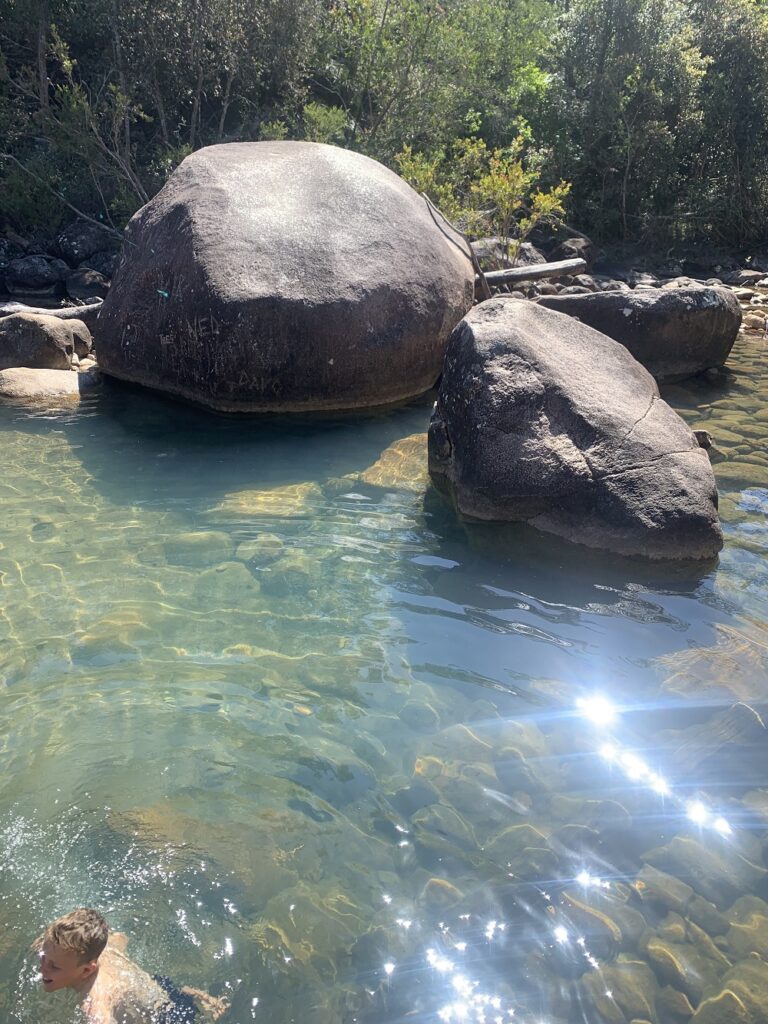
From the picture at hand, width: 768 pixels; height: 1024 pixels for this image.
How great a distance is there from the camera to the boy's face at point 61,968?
7.26ft

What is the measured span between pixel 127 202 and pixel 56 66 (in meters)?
4.62

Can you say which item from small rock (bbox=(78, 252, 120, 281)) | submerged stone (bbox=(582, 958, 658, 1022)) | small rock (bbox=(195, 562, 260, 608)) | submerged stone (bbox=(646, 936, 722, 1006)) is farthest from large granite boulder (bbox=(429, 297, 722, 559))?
small rock (bbox=(78, 252, 120, 281))

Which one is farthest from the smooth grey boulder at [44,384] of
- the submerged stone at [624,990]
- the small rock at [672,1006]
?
the small rock at [672,1006]

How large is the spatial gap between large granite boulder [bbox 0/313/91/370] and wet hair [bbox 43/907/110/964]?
7.34 meters

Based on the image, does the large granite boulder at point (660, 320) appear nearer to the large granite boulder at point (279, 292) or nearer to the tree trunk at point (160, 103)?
the large granite boulder at point (279, 292)

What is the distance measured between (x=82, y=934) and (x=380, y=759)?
4.28ft

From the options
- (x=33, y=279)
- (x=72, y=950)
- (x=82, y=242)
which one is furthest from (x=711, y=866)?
(x=82, y=242)

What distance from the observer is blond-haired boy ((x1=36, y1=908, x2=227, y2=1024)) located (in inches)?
87.6

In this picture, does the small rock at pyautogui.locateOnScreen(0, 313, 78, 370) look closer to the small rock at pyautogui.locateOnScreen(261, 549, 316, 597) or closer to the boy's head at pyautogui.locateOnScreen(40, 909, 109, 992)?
the small rock at pyautogui.locateOnScreen(261, 549, 316, 597)

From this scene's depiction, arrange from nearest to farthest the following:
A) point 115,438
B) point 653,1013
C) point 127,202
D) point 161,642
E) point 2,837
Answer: point 653,1013, point 2,837, point 161,642, point 115,438, point 127,202

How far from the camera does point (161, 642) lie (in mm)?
3982

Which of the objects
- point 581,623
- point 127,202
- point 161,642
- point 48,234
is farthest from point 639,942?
point 48,234

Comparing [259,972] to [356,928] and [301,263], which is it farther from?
[301,263]

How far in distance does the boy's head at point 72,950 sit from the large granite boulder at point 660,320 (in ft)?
24.2
